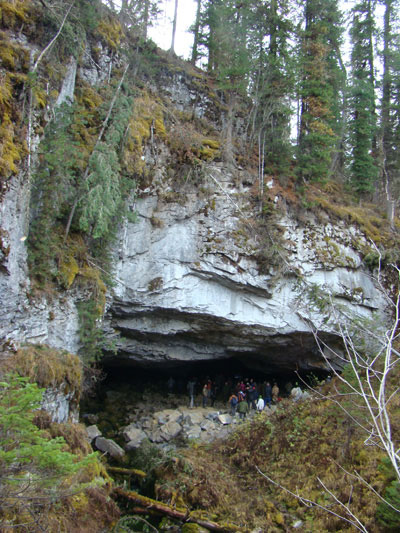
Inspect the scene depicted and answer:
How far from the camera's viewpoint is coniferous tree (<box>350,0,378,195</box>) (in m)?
20.2

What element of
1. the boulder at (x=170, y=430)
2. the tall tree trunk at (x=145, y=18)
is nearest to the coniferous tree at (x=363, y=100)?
the tall tree trunk at (x=145, y=18)

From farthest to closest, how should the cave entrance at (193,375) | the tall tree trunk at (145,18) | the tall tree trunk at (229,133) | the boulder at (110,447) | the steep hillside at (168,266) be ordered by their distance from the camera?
1. the cave entrance at (193,375)
2. the tall tree trunk at (145,18)
3. the tall tree trunk at (229,133)
4. the boulder at (110,447)
5. the steep hillside at (168,266)

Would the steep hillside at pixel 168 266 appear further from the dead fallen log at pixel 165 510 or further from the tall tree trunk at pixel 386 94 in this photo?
the tall tree trunk at pixel 386 94

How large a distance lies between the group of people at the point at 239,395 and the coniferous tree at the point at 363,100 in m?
11.5

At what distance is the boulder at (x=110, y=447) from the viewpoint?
450 inches

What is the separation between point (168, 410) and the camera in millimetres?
15305

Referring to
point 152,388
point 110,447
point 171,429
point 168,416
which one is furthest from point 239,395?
→ point 110,447

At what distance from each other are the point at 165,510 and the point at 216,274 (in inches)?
300

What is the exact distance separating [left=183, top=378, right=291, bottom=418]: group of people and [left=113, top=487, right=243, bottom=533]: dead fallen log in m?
5.83

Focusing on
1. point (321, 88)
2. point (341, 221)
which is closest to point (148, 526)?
point (341, 221)

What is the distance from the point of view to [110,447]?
458 inches

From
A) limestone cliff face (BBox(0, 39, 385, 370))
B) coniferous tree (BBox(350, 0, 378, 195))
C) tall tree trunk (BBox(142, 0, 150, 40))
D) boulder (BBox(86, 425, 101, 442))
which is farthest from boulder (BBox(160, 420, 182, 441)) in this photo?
tall tree trunk (BBox(142, 0, 150, 40))

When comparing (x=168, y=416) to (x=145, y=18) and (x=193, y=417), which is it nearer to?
(x=193, y=417)

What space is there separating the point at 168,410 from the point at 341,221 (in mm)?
10853
